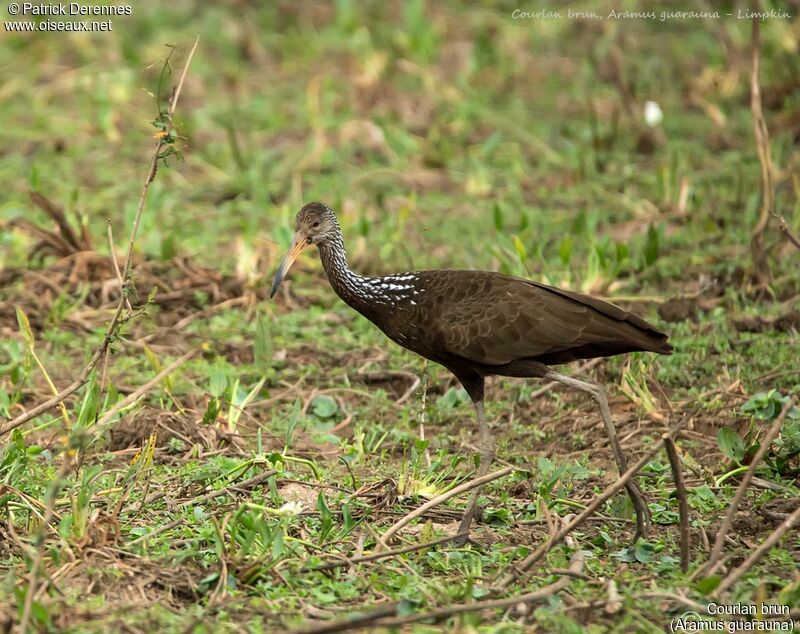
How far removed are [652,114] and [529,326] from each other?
4.96m

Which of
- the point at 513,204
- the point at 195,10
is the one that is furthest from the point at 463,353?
the point at 195,10

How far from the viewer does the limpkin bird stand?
5.49m

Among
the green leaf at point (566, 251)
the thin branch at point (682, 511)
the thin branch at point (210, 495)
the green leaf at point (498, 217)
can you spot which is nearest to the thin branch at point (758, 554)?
the thin branch at point (682, 511)

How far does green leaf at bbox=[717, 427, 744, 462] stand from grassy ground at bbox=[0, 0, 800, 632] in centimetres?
2

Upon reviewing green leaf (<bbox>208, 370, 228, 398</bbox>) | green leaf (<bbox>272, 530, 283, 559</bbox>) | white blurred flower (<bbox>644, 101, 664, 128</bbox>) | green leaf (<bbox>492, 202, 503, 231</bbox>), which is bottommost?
green leaf (<bbox>272, 530, 283, 559</bbox>)

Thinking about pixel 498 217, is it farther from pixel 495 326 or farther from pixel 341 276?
pixel 495 326

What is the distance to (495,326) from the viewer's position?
557 cm

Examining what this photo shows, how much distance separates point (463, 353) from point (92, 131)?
6.19m

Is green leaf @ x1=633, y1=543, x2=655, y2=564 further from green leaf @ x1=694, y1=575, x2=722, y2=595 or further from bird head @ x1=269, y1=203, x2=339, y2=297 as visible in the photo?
bird head @ x1=269, y1=203, x2=339, y2=297

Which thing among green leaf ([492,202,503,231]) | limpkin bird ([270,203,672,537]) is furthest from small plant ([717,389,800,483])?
green leaf ([492,202,503,231])

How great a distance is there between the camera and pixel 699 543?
5.16 meters

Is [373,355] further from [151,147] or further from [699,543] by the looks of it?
[151,147]

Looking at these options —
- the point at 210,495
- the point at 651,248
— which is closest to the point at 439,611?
the point at 210,495

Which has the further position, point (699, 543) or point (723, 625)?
point (699, 543)
